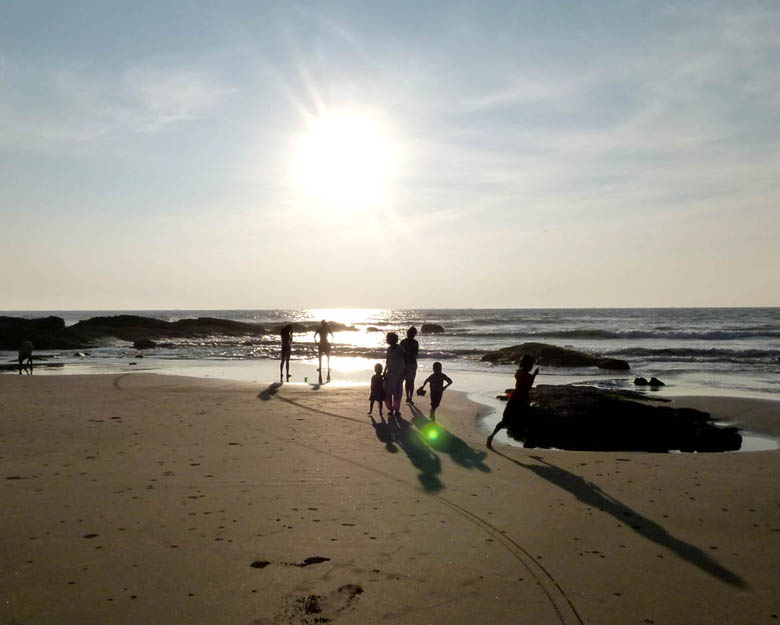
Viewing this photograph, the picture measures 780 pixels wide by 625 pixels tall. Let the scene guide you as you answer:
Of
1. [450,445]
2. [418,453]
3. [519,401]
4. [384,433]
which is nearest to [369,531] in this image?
[418,453]

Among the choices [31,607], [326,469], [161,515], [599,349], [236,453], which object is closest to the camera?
[31,607]

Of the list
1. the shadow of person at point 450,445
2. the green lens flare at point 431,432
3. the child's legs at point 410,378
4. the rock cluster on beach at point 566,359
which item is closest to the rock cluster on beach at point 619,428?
the shadow of person at point 450,445

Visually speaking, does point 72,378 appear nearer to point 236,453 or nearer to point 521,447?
point 236,453

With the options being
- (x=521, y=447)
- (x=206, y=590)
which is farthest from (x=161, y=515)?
(x=521, y=447)

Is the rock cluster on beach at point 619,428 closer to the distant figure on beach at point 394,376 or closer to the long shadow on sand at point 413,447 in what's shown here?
the long shadow on sand at point 413,447

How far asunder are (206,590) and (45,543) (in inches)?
66.7

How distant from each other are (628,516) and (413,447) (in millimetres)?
4100

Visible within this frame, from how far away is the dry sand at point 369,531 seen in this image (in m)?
4.35

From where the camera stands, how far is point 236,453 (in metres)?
9.03

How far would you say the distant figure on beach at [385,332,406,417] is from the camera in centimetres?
1309

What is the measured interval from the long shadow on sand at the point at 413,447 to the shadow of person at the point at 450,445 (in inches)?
7.1

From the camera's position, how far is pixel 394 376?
1313cm

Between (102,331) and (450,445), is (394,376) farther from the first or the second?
(102,331)

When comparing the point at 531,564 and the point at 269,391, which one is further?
the point at 269,391
